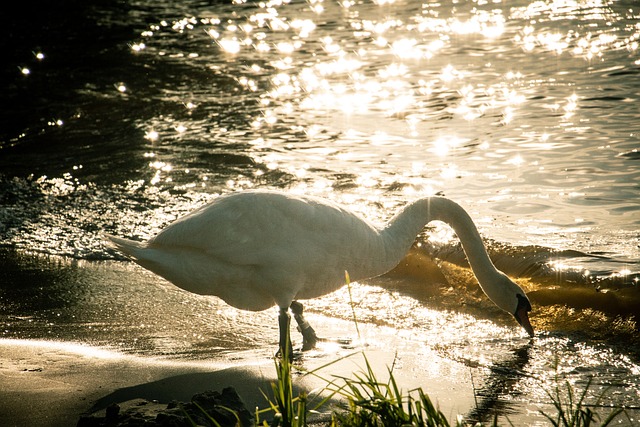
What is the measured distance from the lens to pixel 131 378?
17.1 ft

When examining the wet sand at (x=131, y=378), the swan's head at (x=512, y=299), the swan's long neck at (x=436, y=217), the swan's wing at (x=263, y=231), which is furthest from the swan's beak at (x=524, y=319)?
the swan's wing at (x=263, y=231)

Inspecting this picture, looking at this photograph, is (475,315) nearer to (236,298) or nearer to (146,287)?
(236,298)

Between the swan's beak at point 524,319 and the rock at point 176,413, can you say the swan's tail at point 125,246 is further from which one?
the swan's beak at point 524,319

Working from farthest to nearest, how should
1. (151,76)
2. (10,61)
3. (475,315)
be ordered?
(10,61)
(151,76)
(475,315)

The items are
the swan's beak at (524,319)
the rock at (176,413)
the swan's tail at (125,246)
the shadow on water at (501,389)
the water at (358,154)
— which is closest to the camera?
the rock at (176,413)

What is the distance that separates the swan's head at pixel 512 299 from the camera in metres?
6.48

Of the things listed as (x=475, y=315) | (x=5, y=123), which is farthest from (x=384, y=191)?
(x=5, y=123)

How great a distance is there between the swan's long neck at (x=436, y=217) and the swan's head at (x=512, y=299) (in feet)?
0.27

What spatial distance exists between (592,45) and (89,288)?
36.7 ft

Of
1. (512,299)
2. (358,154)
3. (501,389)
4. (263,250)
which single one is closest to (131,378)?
(263,250)

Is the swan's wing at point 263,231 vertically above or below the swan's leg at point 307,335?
above

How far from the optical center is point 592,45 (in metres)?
15.3

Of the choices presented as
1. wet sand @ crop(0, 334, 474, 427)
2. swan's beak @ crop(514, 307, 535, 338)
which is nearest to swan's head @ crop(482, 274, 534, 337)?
swan's beak @ crop(514, 307, 535, 338)

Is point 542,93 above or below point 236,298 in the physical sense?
above
